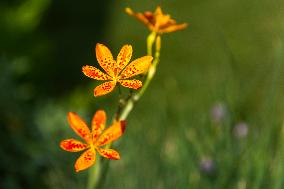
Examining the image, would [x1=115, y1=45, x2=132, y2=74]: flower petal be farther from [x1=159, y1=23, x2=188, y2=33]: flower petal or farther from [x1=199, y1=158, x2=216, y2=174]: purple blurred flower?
[x1=199, y1=158, x2=216, y2=174]: purple blurred flower

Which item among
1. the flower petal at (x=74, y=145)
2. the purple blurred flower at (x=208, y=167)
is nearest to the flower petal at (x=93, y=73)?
the flower petal at (x=74, y=145)

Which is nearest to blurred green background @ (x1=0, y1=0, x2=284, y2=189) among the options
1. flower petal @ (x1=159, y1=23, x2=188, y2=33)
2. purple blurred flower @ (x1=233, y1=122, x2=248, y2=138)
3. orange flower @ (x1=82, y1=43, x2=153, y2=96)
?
purple blurred flower @ (x1=233, y1=122, x2=248, y2=138)

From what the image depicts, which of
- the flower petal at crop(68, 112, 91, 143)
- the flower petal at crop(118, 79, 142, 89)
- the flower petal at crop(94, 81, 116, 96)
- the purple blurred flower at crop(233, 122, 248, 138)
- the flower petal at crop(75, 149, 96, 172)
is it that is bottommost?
the flower petal at crop(75, 149, 96, 172)

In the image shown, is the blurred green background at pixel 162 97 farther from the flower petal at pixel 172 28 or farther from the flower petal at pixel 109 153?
the flower petal at pixel 109 153

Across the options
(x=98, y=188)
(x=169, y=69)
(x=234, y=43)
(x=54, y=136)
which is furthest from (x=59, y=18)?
(x=98, y=188)

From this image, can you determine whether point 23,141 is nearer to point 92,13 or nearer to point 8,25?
point 8,25
